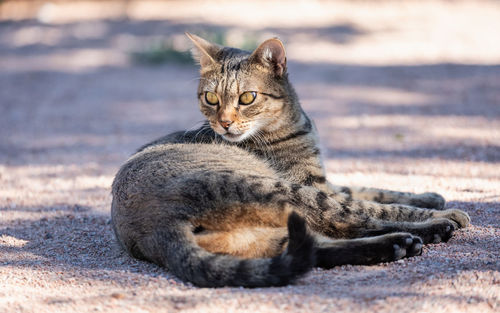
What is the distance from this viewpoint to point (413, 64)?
11.7 m

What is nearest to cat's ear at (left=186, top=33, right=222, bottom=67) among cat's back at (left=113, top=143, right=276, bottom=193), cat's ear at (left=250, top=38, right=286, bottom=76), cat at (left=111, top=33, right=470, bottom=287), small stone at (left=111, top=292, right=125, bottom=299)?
cat at (left=111, top=33, right=470, bottom=287)

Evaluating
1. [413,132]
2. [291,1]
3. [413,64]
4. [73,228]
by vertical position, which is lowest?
[73,228]

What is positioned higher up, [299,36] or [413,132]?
[299,36]

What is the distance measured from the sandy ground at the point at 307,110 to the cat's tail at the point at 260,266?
69 mm

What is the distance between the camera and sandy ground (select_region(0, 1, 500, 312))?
3318 mm

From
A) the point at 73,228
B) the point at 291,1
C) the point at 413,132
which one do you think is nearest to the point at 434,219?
the point at 73,228

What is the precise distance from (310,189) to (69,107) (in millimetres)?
7425

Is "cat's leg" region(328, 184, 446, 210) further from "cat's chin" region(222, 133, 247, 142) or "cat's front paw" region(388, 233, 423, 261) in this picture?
"cat's front paw" region(388, 233, 423, 261)

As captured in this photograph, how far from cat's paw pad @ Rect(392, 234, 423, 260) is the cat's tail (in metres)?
0.67

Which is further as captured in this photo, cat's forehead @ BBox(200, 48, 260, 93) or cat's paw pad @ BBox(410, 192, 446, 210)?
cat's paw pad @ BBox(410, 192, 446, 210)

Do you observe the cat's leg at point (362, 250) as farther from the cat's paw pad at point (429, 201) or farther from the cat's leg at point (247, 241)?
the cat's paw pad at point (429, 201)

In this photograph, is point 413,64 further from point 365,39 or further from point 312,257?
point 312,257

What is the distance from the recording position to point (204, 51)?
4.87 meters

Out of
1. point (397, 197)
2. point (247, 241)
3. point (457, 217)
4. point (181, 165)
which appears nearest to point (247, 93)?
point (181, 165)
